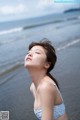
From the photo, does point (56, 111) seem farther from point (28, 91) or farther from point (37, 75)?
point (28, 91)

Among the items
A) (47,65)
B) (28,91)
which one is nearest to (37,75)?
(47,65)

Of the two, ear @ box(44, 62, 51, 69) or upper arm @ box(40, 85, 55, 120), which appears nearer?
upper arm @ box(40, 85, 55, 120)

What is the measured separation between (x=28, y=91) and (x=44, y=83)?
7.74 feet

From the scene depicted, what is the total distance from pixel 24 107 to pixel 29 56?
1883 mm

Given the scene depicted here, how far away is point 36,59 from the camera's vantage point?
1.10 metres

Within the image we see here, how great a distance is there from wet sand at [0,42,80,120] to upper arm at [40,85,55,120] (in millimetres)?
1654

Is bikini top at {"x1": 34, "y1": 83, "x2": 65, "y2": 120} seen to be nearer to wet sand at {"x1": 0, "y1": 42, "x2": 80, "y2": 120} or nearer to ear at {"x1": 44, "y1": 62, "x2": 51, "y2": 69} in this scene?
ear at {"x1": 44, "y1": 62, "x2": 51, "y2": 69}

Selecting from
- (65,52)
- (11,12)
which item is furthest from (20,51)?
(11,12)

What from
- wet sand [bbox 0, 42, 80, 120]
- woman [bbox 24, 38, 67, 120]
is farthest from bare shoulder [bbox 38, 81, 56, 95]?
wet sand [bbox 0, 42, 80, 120]

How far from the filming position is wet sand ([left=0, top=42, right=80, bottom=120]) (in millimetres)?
2828

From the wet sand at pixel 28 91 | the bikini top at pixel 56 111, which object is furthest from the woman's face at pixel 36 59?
the wet sand at pixel 28 91

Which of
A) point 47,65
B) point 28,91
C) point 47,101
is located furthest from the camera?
point 28,91

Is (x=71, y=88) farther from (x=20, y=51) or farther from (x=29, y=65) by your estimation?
(x=20, y=51)

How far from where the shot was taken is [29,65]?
1.09m
